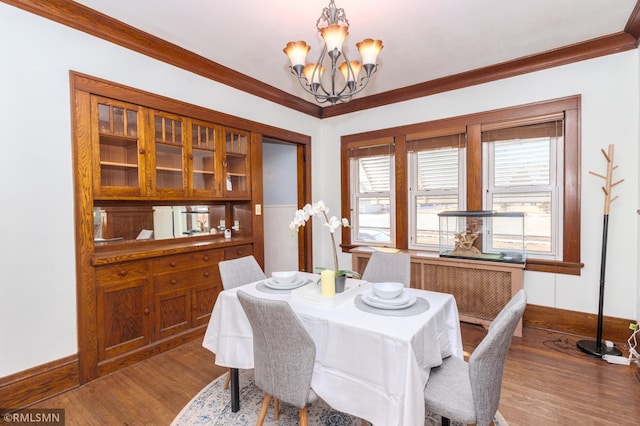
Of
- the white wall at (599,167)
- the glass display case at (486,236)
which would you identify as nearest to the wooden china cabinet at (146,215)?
the glass display case at (486,236)

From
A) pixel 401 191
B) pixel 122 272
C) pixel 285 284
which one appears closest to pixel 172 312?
pixel 122 272

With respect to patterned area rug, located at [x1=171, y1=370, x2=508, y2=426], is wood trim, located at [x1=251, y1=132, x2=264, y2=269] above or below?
above

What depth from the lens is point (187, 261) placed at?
2949 mm

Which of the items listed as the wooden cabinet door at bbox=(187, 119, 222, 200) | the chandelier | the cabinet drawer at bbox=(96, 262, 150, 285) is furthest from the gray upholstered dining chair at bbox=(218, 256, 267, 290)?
the chandelier

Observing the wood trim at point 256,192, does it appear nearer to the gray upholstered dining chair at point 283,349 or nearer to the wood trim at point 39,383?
the wood trim at point 39,383

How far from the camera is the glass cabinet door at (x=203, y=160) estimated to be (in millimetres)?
3066

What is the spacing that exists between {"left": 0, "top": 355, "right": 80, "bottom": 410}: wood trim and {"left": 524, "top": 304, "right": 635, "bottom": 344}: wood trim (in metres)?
4.08

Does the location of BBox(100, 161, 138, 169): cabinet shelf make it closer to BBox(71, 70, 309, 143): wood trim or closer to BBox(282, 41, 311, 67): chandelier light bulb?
BBox(71, 70, 309, 143): wood trim

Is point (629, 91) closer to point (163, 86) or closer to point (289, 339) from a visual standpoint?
point (289, 339)

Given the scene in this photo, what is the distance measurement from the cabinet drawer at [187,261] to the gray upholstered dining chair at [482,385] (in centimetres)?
236

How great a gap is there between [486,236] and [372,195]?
1.53 meters

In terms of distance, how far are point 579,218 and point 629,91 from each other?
3.91 feet

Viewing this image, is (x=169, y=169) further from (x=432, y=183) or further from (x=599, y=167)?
(x=599, y=167)

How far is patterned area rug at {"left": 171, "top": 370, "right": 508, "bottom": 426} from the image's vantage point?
6.05ft
